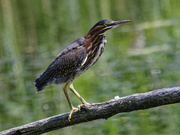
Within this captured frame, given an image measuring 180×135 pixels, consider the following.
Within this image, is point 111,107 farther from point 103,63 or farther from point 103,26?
point 103,63

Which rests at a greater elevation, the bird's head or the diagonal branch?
the bird's head

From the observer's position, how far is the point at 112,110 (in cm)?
416

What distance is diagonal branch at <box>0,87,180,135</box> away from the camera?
3.94 m

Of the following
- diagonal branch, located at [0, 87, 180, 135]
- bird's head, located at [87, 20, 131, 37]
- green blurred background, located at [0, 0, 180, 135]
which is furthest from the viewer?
green blurred background, located at [0, 0, 180, 135]

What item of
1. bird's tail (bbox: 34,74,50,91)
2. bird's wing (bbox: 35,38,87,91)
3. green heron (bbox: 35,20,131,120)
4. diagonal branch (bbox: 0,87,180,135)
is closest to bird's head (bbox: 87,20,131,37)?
green heron (bbox: 35,20,131,120)

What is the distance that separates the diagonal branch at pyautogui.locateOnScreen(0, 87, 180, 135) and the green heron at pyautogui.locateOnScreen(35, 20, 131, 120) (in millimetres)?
290

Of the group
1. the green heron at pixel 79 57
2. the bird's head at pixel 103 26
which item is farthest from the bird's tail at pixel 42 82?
the bird's head at pixel 103 26

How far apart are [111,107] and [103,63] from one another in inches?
277

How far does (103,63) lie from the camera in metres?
11.2

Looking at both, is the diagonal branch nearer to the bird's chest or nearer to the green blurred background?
the bird's chest

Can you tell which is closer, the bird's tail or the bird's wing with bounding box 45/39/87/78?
the bird's wing with bounding box 45/39/87/78

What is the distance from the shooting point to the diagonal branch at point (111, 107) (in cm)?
394

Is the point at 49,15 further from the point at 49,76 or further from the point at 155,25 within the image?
the point at 49,76

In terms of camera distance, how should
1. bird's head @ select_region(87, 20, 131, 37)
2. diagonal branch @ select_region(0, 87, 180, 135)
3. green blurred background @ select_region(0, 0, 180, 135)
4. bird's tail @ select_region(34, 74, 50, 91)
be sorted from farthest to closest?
1. green blurred background @ select_region(0, 0, 180, 135)
2. bird's tail @ select_region(34, 74, 50, 91)
3. bird's head @ select_region(87, 20, 131, 37)
4. diagonal branch @ select_region(0, 87, 180, 135)
